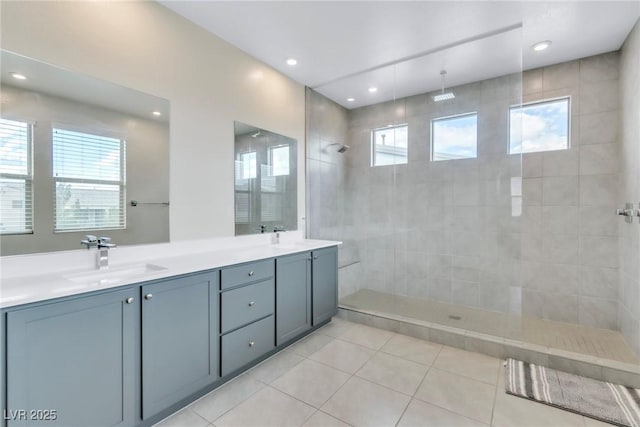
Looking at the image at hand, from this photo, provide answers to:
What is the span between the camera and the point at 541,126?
3254 mm

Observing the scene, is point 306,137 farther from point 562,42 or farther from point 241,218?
point 562,42

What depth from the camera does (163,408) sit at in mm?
1721

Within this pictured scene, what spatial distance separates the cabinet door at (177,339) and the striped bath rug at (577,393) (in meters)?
2.08

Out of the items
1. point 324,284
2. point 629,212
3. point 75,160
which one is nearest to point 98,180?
point 75,160

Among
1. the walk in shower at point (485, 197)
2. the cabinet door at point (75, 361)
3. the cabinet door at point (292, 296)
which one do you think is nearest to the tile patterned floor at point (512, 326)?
the walk in shower at point (485, 197)

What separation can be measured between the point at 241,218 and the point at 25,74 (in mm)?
1708

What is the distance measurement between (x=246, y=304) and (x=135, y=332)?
0.78 metres

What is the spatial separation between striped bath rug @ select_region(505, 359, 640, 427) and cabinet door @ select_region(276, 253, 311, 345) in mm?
1668

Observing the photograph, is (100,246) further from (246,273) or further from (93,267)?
(246,273)

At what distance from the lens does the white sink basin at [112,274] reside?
1.57 m

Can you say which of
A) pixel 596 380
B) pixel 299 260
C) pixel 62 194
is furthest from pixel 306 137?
pixel 596 380

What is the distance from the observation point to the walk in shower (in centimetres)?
289

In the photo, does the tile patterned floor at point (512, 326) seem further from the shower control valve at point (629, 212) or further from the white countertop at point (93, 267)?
the white countertop at point (93, 267)

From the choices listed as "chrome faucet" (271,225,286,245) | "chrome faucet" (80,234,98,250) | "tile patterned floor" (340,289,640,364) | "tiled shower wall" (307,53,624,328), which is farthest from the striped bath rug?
"chrome faucet" (80,234,98,250)
